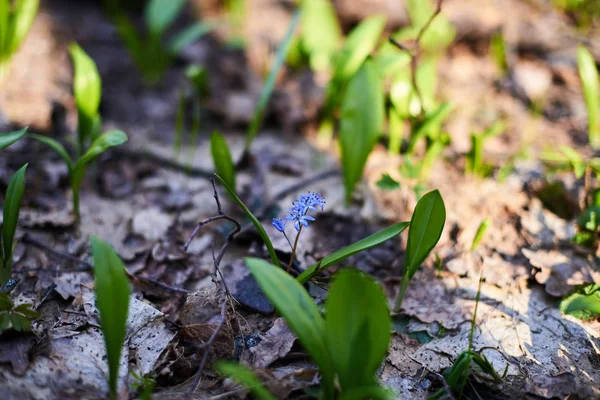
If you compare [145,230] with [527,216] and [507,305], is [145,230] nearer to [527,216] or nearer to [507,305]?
[507,305]

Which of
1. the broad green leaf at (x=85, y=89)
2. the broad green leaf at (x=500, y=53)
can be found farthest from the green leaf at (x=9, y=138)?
the broad green leaf at (x=500, y=53)

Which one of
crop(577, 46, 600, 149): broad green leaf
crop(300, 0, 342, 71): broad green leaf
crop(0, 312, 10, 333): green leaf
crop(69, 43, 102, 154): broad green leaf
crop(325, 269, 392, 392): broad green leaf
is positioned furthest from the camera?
crop(300, 0, 342, 71): broad green leaf

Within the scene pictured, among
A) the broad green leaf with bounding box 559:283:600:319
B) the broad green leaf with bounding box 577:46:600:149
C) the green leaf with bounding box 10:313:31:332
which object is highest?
the broad green leaf with bounding box 577:46:600:149

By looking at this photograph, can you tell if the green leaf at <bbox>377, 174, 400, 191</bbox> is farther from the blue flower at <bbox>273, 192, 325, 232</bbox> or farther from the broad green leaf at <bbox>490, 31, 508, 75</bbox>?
the broad green leaf at <bbox>490, 31, 508, 75</bbox>

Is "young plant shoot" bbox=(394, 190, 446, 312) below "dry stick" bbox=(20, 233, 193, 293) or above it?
above

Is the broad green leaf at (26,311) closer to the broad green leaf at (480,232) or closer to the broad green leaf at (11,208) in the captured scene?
the broad green leaf at (11,208)

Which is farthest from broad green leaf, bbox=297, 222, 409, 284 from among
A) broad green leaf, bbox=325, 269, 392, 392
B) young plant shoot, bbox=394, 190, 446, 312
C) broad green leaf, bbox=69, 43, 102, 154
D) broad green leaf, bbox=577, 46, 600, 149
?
broad green leaf, bbox=577, 46, 600, 149
